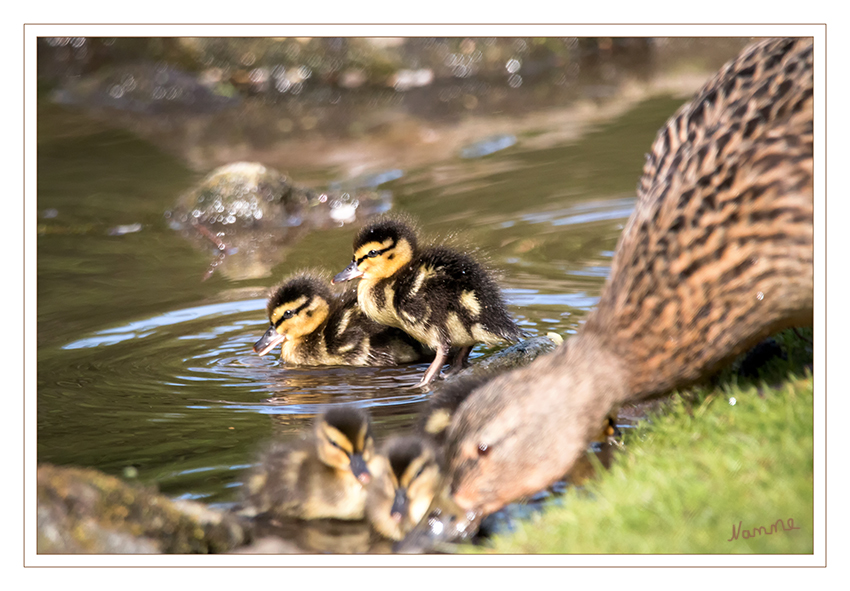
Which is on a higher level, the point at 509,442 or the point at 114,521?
the point at 509,442

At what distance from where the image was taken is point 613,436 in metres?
3.55

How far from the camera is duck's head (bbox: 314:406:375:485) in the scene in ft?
11.4

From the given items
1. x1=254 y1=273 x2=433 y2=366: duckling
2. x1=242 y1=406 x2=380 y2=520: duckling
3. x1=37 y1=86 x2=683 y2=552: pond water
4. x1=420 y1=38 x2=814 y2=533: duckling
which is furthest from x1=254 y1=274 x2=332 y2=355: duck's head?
x1=420 y1=38 x2=814 y2=533: duckling

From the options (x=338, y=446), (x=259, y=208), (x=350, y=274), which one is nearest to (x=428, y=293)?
(x=350, y=274)

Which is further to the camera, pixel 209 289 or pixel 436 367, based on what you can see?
pixel 209 289

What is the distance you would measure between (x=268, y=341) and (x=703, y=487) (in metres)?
2.68

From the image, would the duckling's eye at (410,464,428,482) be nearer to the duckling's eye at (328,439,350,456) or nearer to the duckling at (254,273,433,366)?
the duckling's eye at (328,439,350,456)

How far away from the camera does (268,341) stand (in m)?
5.09

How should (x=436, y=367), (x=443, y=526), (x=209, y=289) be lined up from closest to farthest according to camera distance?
1. (x=443, y=526)
2. (x=436, y=367)
3. (x=209, y=289)

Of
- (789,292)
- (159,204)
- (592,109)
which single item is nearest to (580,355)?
(789,292)

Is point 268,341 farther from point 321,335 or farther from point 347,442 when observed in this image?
point 347,442

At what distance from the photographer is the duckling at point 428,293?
190 inches

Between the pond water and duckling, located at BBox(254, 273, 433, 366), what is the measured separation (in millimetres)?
99
